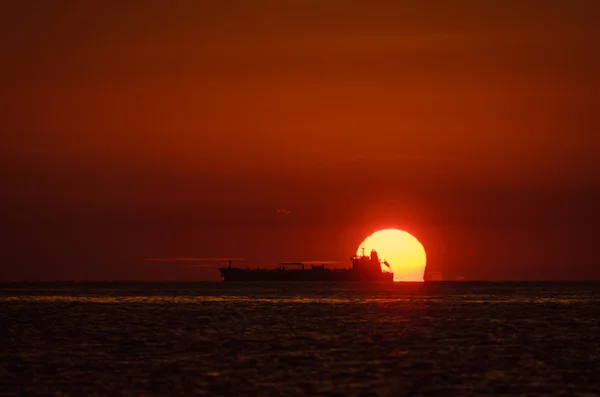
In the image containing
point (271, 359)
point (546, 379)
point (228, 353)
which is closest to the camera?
point (546, 379)

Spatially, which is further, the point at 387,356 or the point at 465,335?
the point at 465,335

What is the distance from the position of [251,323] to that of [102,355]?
37.8 meters

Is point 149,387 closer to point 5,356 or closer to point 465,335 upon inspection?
point 5,356

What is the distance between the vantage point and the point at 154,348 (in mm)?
64125

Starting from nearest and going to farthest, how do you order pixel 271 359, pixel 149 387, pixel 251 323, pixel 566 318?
pixel 149 387 < pixel 271 359 < pixel 251 323 < pixel 566 318

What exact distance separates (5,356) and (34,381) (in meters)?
13.4

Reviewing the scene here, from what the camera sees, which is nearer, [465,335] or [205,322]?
[465,335]

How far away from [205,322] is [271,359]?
1650 inches

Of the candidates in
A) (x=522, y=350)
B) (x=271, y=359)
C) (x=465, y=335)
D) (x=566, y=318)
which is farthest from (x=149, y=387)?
(x=566, y=318)

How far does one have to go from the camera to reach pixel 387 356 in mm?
58094

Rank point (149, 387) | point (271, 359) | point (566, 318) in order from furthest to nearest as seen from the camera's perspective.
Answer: point (566, 318) → point (271, 359) → point (149, 387)

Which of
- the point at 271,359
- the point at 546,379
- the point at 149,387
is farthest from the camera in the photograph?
the point at 271,359

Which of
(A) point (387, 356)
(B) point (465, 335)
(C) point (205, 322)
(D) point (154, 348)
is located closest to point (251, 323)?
(C) point (205, 322)

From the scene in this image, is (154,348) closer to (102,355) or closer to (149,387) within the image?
(102,355)
